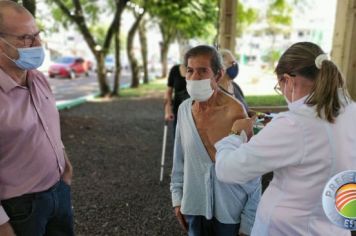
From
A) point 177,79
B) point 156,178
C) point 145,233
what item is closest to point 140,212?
point 145,233

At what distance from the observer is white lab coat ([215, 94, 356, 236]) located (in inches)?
53.2

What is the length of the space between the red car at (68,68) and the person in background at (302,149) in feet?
85.8

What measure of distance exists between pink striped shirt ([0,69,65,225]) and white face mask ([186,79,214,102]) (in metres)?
0.93

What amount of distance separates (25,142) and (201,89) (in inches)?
41.6

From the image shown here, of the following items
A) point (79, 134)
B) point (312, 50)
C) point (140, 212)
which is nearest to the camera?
point (312, 50)

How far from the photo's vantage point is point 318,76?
4.67 feet

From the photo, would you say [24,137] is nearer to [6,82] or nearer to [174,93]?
[6,82]

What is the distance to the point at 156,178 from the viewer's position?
5328 millimetres

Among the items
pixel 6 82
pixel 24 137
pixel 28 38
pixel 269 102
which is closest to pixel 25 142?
pixel 24 137

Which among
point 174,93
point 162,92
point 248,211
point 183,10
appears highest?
point 183,10

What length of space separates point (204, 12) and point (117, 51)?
17.5ft

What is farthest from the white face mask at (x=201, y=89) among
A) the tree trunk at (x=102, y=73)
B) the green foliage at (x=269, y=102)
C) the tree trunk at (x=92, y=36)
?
the tree trunk at (x=102, y=73)

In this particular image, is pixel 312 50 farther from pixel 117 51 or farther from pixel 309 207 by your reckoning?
pixel 117 51

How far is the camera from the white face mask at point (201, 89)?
6.46 feet
